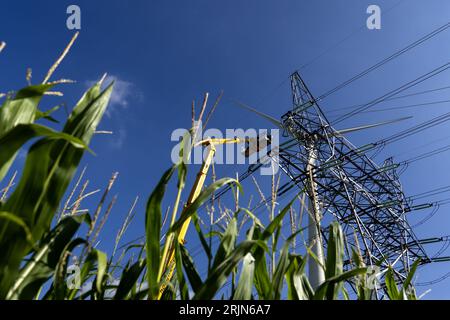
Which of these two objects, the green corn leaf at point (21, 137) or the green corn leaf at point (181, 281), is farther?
the green corn leaf at point (181, 281)

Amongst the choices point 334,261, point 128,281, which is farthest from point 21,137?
point 334,261

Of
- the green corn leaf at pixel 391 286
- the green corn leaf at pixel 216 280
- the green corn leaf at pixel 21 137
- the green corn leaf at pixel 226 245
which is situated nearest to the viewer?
the green corn leaf at pixel 21 137

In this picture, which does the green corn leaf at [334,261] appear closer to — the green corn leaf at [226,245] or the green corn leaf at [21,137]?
the green corn leaf at [226,245]

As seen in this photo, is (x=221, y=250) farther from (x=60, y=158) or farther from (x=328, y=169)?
(x=328, y=169)

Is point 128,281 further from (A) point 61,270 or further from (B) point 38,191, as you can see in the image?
(B) point 38,191

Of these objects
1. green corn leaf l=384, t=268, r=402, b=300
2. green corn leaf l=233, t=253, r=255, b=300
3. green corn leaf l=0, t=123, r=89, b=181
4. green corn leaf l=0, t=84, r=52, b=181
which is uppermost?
green corn leaf l=0, t=84, r=52, b=181

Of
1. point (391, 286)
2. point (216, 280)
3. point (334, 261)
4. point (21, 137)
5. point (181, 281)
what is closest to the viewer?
point (21, 137)

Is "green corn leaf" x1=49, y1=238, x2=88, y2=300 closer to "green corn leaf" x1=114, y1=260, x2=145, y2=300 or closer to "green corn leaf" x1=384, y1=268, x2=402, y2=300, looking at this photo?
"green corn leaf" x1=114, y1=260, x2=145, y2=300

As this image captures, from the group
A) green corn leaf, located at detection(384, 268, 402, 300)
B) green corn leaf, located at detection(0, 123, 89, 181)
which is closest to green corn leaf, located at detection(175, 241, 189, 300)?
green corn leaf, located at detection(0, 123, 89, 181)

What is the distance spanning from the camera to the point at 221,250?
755 millimetres

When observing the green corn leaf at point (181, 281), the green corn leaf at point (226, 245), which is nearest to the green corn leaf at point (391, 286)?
the green corn leaf at point (226, 245)

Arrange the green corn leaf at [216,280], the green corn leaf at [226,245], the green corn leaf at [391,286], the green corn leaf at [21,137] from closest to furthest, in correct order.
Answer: the green corn leaf at [21,137], the green corn leaf at [216,280], the green corn leaf at [226,245], the green corn leaf at [391,286]

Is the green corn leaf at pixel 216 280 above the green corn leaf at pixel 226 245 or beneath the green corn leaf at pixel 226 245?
beneath

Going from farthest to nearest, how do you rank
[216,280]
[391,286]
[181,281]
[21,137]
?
1. [391,286]
2. [181,281]
3. [216,280]
4. [21,137]
